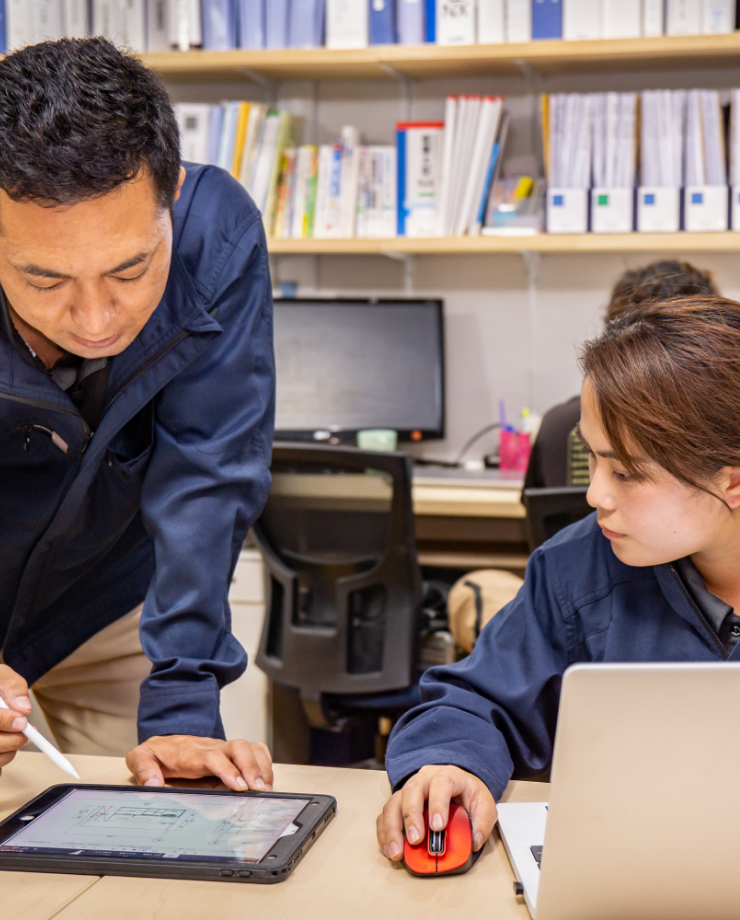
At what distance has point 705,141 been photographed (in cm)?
257

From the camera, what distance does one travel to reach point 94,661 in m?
1.35

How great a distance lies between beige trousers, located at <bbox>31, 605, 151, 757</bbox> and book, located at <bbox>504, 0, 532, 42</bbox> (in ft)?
6.53

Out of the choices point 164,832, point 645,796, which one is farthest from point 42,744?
point 645,796

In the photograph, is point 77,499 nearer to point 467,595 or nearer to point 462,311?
point 467,595

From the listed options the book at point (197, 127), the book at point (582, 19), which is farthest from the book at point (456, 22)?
the book at point (197, 127)

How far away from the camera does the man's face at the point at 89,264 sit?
86cm

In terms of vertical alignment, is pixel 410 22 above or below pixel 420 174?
above

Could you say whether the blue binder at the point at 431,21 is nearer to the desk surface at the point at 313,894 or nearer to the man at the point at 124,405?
the man at the point at 124,405

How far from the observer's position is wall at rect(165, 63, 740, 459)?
295 centimetres

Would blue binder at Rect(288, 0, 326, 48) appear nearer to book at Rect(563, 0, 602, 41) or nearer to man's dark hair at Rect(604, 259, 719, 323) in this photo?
book at Rect(563, 0, 602, 41)

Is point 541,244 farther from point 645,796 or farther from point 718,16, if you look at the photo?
point 645,796

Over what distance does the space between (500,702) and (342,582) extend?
1.14 metres

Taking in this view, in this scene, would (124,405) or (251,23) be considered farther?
(251,23)

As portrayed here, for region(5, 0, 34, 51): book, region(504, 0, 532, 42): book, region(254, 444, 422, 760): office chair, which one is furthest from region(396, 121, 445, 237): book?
region(5, 0, 34, 51): book
